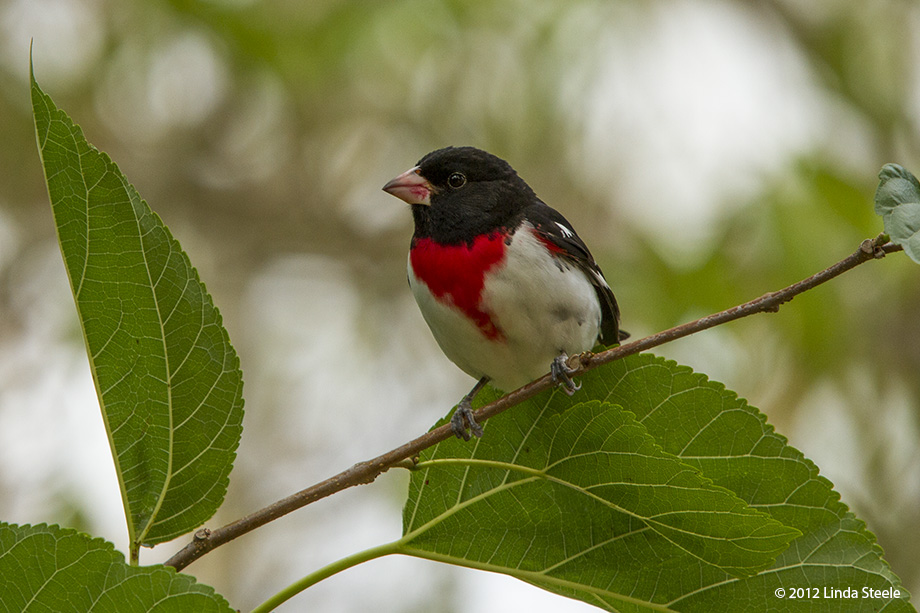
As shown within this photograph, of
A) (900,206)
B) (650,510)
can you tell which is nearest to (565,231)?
(650,510)

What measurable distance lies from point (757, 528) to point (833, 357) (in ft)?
13.6

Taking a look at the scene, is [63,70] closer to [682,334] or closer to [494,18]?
[494,18]

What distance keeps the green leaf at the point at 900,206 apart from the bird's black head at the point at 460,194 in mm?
1840

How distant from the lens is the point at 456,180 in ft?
11.6

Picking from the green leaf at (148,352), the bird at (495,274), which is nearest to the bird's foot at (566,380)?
the green leaf at (148,352)

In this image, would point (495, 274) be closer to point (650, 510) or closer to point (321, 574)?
point (650, 510)

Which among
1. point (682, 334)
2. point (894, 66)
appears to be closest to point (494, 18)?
point (894, 66)

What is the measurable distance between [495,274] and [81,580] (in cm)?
190

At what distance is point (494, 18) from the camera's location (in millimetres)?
6191

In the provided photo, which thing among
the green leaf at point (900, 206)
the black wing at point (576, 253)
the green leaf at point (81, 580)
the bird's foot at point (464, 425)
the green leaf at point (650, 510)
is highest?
the black wing at point (576, 253)

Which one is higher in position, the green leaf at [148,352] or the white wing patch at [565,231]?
the white wing patch at [565,231]

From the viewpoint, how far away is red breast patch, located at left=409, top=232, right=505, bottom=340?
3.11 metres

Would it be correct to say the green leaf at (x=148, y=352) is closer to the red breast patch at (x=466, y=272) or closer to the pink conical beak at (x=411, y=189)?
the red breast patch at (x=466, y=272)

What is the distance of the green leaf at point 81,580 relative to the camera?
4.57ft
